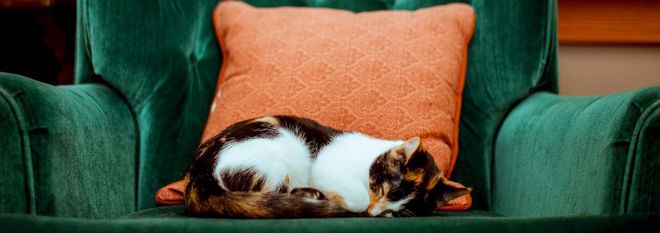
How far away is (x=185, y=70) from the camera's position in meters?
1.32

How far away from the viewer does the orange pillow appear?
112 cm

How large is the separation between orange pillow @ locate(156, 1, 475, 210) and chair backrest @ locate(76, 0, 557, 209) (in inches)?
3.3

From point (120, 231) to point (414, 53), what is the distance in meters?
0.77

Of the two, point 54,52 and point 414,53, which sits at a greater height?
point 414,53

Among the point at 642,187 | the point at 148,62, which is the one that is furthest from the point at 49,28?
the point at 642,187

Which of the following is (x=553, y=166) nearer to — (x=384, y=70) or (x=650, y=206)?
(x=650, y=206)

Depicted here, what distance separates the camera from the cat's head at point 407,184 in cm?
93

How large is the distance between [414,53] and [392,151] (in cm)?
30

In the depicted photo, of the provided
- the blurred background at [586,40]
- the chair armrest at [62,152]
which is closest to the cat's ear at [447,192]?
the chair armrest at [62,152]

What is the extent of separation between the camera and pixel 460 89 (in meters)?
1.26

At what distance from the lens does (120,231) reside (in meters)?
0.61

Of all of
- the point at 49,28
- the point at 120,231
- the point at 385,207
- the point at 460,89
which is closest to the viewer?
the point at 120,231

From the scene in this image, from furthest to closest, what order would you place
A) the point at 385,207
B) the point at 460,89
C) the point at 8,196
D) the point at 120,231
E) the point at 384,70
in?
the point at 460,89
the point at 384,70
the point at 385,207
the point at 8,196
the point at 120,231

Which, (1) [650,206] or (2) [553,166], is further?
(2) [553,166]
